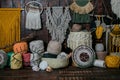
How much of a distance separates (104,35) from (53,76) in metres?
1.39

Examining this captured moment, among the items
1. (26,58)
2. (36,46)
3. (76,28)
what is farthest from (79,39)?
(26,58)

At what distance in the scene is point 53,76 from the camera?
3.23 m

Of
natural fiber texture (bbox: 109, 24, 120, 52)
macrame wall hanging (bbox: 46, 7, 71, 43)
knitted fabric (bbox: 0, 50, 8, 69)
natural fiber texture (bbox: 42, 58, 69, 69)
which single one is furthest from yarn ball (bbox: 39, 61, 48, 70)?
natural fiber texture (bbox: 109, 24, 120, 52)

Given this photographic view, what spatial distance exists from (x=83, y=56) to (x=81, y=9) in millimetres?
841

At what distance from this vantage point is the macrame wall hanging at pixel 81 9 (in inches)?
163

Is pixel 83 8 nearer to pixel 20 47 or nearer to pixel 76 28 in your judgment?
→ pixel 76 28

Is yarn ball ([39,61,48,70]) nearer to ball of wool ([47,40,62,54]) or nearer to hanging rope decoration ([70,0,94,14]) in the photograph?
ball of wool ([47,40,62,54])

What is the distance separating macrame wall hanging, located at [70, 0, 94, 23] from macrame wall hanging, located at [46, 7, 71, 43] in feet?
0.38

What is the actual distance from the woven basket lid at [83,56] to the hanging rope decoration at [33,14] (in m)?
0.82

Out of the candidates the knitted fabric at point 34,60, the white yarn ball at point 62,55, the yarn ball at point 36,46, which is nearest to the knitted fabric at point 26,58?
the knitted fabric at point 34,60

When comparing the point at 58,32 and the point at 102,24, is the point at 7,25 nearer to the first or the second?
the point at 58,32

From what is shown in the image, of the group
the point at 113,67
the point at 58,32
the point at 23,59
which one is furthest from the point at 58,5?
the point at 113,67

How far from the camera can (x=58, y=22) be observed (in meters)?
4.18

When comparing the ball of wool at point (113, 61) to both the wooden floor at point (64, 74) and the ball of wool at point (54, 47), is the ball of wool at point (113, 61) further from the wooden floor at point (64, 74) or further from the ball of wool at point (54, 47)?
the ball of wool at point (54, 47)
